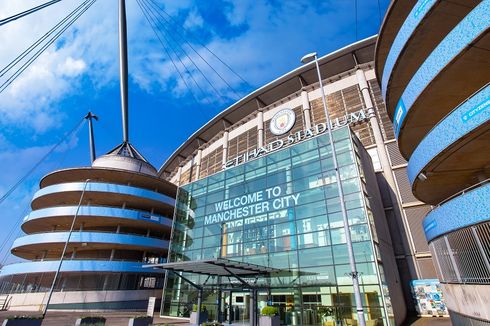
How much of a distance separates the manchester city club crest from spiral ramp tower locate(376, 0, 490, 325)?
20.2 m

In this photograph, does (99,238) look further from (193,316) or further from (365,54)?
(365,54)

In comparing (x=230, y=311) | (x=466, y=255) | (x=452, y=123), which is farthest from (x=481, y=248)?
(x=230, y=311)

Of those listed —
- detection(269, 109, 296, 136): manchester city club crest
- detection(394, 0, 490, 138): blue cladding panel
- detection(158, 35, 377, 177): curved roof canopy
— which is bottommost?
detection(394, 0, 490, 138): blue cladding panel

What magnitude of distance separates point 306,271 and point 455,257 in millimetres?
10209

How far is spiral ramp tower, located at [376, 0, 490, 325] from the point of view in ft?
34.5

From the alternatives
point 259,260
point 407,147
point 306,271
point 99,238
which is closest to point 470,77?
point 407,147

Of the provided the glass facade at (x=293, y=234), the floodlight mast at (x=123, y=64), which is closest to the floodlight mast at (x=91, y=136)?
the floodlight mast at (x=123, y=64)

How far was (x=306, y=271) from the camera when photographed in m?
20.5

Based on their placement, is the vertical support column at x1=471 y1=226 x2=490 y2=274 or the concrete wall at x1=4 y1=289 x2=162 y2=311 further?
the concrete wall at x1=4 y1=289 x2=162 y2=311

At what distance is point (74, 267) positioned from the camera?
35.1 meters

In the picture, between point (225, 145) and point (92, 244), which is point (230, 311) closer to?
point (92, 244)

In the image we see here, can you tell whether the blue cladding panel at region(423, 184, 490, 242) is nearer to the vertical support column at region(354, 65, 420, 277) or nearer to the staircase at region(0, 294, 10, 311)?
the vertical support column at region(354, 65, 420, 277)

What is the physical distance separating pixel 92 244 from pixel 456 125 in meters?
42.8

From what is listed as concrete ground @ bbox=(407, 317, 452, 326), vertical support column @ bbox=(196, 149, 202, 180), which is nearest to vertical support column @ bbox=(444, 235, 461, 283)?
concrete ground @ bbox=(407, 317, 452, 326)
